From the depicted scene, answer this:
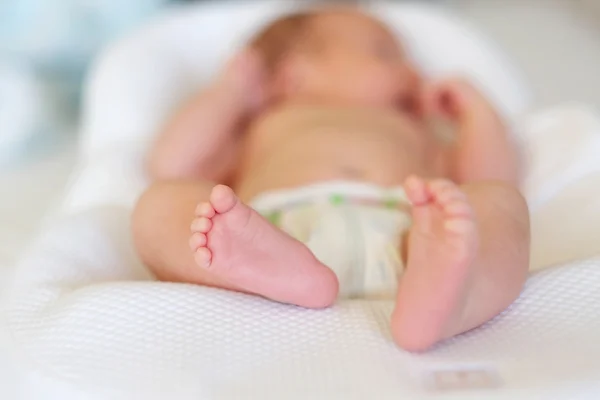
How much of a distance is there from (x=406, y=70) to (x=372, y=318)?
0.62 m

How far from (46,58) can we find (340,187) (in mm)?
729

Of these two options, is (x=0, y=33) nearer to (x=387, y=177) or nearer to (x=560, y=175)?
(x=387, y=177)

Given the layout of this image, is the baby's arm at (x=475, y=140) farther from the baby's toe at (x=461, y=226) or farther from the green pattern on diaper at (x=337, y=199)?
the baby's toe at (x=461, y=226)

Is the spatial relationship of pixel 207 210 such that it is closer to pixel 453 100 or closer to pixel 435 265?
pixel 435 265

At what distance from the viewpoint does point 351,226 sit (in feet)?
2.68

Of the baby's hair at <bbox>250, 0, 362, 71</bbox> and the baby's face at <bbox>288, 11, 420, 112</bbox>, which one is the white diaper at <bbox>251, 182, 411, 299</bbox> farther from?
the baby's hair at <bbox>250, 0, 362, 71</bbox>

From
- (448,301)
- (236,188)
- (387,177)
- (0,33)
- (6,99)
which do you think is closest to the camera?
(448,301)

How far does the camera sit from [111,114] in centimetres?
117

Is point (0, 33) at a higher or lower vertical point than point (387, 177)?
higher

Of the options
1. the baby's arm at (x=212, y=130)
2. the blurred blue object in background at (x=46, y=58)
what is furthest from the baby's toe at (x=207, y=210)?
the blurred blue object in background at (x=46, y=58)

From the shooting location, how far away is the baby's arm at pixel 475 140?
0.99 metres

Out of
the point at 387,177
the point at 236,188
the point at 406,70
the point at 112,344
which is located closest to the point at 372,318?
the point at 112,344

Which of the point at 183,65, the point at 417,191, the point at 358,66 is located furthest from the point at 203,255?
the point at 183,65

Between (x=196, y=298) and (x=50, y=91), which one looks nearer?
(x=196, y=298)
